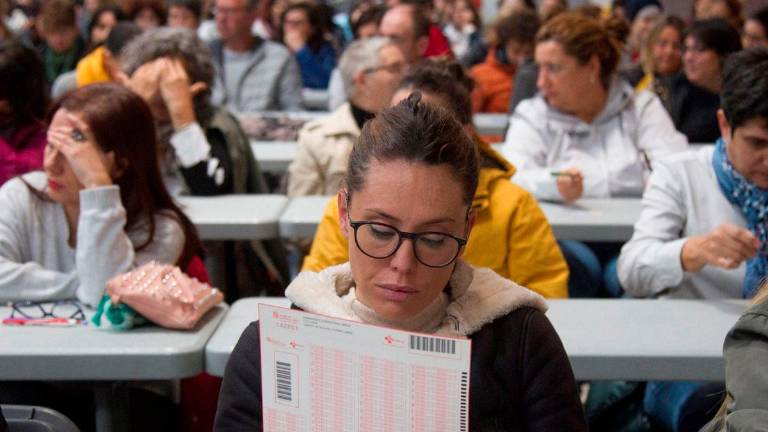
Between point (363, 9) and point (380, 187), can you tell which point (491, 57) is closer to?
point (363, 9)

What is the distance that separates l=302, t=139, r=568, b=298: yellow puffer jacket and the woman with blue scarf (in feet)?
0.75

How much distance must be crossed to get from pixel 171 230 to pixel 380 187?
1193mm

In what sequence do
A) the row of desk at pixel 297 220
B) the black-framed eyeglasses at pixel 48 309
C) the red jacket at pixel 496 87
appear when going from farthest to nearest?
the red jacket at pixel 496 87 → the row of desk at pixel 297 220 → the black-framed eyeglasses at pixel 48 309

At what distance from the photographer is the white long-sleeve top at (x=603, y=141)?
3.61 m

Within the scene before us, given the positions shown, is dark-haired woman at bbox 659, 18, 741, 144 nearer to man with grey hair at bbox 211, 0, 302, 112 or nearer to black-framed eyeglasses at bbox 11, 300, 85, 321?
man with grey hair at bbox 211, 0, 302, 112

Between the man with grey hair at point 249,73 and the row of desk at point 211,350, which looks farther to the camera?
the man with grey hair at point 249,73

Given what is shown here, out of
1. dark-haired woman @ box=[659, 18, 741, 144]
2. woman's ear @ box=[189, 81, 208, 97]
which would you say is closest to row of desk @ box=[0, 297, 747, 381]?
woman's ear @ box=[189, 81, 208, 97]

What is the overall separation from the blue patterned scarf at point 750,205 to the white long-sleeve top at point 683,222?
0.02m

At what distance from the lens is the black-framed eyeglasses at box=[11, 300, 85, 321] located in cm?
225

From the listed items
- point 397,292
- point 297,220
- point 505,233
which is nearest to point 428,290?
point 397,292

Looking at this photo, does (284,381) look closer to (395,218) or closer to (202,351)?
(395,218)

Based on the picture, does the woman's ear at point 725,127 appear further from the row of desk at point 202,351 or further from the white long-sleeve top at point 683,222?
the row of desk at point 202,351

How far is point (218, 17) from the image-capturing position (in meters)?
6.13

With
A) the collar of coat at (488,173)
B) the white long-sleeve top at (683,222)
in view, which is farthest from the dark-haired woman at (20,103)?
the white long-sleeve top at (683,222)
